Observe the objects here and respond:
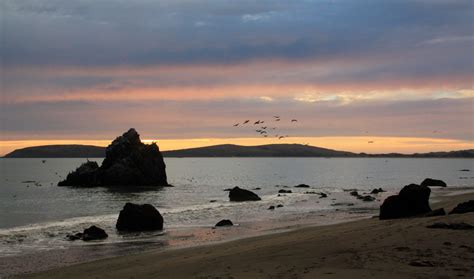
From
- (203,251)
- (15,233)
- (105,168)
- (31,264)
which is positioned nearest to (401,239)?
(203,251)

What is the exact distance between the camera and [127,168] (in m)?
95.0

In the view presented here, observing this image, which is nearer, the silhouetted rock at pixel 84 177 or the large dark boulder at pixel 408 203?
the large dark boulder at pixel 408 203

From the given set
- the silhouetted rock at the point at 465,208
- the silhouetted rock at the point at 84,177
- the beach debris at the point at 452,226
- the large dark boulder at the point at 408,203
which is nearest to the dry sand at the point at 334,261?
the beach debris at the point at 452,226

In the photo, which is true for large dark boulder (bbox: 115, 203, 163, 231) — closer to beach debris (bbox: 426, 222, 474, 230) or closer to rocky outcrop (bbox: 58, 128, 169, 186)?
beach debris (bbox: 426, 222, 474, 230)

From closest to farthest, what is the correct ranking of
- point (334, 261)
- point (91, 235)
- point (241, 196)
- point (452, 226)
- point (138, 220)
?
point (334, 261), point (452, 226), point (91, 235), point (138, 220), point (241, 196)

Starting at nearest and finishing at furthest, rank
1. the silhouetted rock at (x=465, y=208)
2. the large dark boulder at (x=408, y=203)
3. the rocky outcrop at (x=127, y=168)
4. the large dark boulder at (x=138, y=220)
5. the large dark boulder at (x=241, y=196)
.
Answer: the silhouetted rock at (x=465, y=208) < the large dark boulder at (x=408, y=203) < the large dark boulder at (x=138, y=220) < the large dark boulder at (x=241, y=196) < the rocky outcrop at (x=127, y=168)

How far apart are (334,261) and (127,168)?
8439cm

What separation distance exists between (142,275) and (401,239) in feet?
29.5

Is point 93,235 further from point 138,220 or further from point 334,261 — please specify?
point 334,261

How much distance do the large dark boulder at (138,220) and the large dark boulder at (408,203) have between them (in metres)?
15.0

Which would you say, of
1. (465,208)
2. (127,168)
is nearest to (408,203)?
(465,208)

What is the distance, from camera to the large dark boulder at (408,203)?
87.1 ft

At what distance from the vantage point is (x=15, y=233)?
3256 cm

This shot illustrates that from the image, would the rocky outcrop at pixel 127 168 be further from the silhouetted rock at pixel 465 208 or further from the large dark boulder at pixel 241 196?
the silhouetted rock at pixel 465 208
